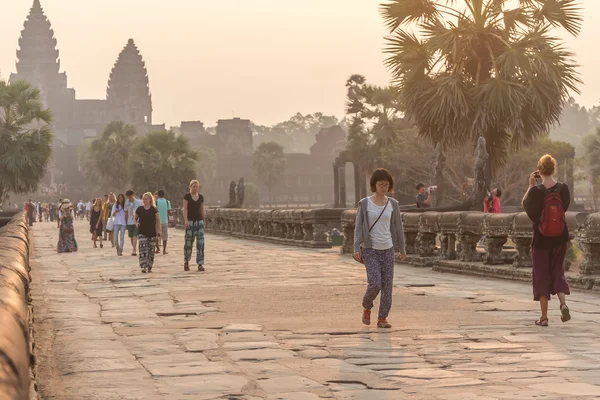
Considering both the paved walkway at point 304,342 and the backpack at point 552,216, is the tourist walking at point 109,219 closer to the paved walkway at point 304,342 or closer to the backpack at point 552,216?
the paved walkway at point 304,342

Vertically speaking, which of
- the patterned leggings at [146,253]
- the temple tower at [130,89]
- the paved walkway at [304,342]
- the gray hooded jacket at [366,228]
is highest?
the temple tower at [130,89]

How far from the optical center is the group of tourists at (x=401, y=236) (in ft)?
32.8

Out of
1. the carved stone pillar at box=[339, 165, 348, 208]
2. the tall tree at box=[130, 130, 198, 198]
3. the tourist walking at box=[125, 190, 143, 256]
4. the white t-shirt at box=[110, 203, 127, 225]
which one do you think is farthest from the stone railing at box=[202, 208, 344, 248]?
the tall tree at box=[130, 130, 198, 198]

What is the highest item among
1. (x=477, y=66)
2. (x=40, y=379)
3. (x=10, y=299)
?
(x=477, y=66)

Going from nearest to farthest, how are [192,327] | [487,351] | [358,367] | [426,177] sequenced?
[358,367]
[487,351]
[192,327]
[426,177]

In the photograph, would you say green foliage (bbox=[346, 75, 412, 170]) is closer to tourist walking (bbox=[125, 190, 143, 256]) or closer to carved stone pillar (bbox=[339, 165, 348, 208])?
carved stone pillar (bbox=[339, 165, 348, 208])

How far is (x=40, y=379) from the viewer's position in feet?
24.0

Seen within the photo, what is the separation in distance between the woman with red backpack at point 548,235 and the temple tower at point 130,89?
Result: 594 ft

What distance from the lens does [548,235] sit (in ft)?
32.8

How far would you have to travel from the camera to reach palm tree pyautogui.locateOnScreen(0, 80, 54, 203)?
4916 centimetres

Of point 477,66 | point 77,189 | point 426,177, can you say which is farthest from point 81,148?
point 477,66

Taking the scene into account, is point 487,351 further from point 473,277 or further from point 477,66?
point 477,66

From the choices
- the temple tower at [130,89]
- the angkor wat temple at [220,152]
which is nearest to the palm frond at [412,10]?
the angkor wat temple at [220,152]

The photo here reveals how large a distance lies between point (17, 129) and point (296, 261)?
32.9 metres
